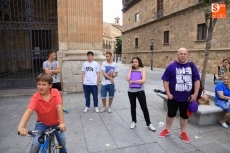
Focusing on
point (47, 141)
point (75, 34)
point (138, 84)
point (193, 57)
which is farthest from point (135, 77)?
point (193, 57)

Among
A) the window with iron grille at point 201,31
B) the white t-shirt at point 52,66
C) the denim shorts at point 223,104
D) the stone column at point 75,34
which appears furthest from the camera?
the window with iron grille at point 201,31

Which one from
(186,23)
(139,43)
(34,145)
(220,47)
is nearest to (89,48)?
(34,145)

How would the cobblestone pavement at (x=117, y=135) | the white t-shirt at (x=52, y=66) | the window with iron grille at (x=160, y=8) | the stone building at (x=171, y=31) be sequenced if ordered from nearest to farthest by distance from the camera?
the cobblestone pavement at (x=117, y=135)
the white t-shirt at (x=52, y=66)
the stone building at (x=171, y=31)
the window with iron grille at (x=160, y=8)

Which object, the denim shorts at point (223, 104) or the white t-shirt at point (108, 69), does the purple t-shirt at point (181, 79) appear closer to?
the denim shorts at point (223, 104)

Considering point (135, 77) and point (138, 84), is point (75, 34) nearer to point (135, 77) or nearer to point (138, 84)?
point (135, 77)

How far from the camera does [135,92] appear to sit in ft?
13.3

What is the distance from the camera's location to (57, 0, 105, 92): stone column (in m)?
7.31

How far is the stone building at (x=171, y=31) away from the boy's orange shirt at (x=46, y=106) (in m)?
14.5

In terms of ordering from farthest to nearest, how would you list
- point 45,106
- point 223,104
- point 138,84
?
point 223,104, point 138,84, point 45,106

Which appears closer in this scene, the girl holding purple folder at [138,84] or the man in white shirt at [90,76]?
the girl holding purple folder at [138,84]

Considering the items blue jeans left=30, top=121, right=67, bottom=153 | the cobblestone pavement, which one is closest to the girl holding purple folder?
the cobblestone pavement

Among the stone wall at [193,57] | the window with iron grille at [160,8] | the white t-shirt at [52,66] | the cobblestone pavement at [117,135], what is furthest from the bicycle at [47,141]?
the window with iron grille at [160,8]

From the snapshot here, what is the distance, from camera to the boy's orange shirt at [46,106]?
227 cm

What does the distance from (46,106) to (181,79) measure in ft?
7.71
